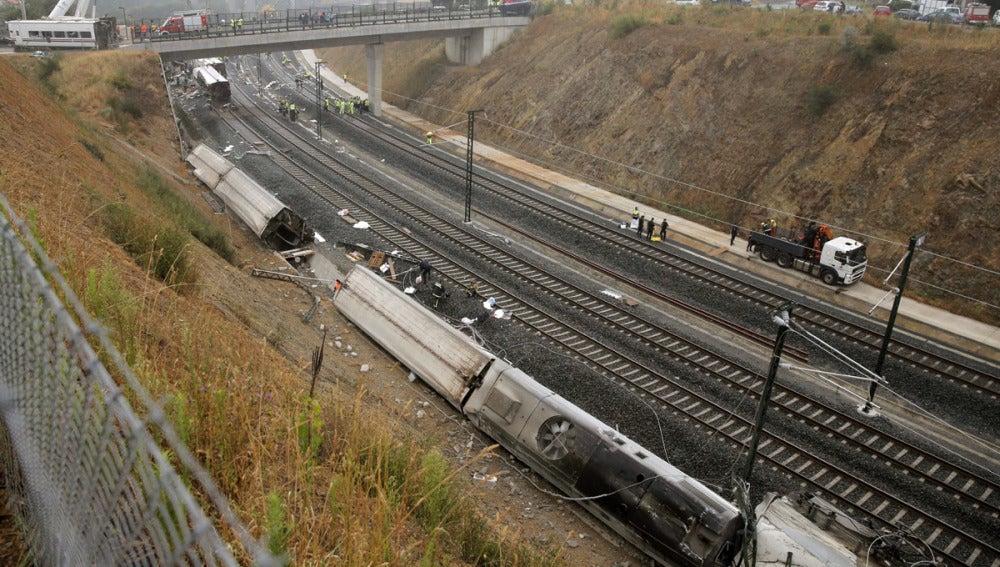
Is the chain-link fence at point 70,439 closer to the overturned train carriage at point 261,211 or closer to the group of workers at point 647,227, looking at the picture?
the overturned train carriage at point 261,211

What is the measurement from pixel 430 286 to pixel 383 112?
36274 mm

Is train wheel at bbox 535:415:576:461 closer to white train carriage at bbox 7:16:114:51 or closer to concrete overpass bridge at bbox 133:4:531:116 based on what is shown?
concrete overpass bridge at bbox 133:4:531:116

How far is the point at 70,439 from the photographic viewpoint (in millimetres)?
3916

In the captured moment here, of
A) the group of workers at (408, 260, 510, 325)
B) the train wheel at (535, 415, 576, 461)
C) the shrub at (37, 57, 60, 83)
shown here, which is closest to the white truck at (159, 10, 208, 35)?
the shrub at (37, 57, 60, 83)

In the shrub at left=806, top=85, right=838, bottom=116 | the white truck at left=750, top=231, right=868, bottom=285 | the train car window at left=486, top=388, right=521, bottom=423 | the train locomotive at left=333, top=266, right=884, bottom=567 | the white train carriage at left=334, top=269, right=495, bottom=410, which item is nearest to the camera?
the train locomotive at left=333, top=266, right=884, bottom=567

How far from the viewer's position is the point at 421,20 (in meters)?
53.9

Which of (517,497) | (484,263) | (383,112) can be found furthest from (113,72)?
(517,497)

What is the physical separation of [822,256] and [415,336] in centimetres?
1685

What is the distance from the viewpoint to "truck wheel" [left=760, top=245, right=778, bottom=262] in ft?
92.7

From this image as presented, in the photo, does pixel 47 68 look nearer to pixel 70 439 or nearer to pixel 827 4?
pixel 70 439

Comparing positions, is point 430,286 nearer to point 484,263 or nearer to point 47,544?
point 484,263

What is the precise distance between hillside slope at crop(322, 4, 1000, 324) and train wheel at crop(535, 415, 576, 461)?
18524mm

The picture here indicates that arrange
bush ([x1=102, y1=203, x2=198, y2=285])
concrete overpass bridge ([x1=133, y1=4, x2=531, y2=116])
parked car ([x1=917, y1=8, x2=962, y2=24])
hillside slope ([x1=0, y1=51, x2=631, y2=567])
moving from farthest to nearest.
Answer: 1. concrete overpass bridge ([x1=133, y1=4, x2=531, y2=116])
2. parked car ([x1=917, y1=8, x2=962, y2=24])
3. bush ([x1=102, y1=203, x2=198, y2=285])
4. hillside slope ([x1=0, y1=51, x2=631, y2=567])

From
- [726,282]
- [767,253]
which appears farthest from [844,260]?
[726,282]
